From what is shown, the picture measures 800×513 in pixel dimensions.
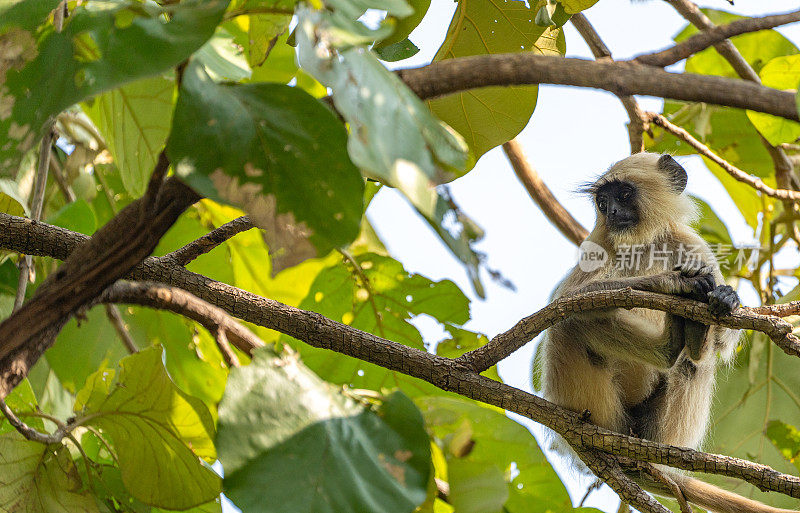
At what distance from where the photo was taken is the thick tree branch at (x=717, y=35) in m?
1.13

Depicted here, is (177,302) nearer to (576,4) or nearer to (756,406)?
(576,4)

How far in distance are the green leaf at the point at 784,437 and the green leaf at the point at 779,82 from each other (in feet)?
3.75

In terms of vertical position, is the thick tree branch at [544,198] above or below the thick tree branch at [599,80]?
above

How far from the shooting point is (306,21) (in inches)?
34.1

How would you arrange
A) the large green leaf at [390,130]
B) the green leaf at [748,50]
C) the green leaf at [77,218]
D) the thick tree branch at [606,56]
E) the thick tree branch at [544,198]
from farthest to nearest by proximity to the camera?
1. the green leaf at [748,50]
2. the thick tree branch at [544,198]
3. the thick tree branch at [606,56]
4. the green leaf at [77,218]
5. the large green leaf at [390,130]

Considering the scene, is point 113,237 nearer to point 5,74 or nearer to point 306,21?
point 5,74

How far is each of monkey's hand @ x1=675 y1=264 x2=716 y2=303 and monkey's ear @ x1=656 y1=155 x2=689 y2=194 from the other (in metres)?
1.19

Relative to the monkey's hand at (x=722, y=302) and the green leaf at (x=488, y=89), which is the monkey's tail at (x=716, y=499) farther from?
the green leaf at (x=488, y=89)

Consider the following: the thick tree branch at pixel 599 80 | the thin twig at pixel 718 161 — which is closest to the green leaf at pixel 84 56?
the thick tree branch at pixel 599 80

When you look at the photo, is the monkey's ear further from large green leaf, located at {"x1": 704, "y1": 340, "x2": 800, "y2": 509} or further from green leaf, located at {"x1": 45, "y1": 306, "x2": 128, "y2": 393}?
green leaf, located at {"x1": 45, "y1": 306, "x2": 128, "y2": 393}

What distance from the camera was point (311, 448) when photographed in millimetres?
1109

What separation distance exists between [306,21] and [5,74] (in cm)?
50

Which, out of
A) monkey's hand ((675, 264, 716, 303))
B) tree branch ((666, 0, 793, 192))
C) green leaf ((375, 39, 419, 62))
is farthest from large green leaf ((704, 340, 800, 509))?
green leaf ((375, 39, 419, 62))

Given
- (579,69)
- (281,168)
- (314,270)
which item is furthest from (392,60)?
(314,270)
